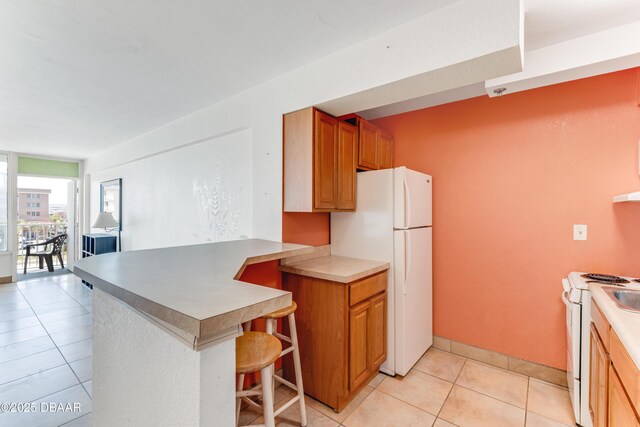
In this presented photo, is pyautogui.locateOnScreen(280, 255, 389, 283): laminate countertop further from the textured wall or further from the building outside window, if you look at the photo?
the building outside window

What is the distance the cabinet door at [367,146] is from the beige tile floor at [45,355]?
2719 mm

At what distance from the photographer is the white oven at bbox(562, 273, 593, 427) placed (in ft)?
5.65

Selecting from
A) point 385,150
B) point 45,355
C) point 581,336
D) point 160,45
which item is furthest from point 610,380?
point 45,355

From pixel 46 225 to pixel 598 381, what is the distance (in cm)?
860

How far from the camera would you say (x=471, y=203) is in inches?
103

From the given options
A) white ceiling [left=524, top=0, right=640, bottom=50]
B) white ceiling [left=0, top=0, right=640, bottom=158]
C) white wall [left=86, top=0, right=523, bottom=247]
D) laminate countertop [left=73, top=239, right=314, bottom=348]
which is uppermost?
white ceiling [left=0, top=0, right=640, bottom=158]

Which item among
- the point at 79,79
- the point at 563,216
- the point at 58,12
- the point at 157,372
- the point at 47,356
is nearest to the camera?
the point at 157,372

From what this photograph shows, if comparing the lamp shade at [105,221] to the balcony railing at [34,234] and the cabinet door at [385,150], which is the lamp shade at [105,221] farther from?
the cabinet door at [385,150]

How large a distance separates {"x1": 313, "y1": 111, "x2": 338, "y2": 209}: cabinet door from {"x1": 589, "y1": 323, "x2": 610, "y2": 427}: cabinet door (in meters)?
1.75

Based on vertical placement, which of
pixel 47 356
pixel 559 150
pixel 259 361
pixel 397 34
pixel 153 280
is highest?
pixel 397 34

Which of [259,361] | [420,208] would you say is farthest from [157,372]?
[420,208]

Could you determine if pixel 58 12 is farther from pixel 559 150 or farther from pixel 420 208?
pixel 559 150

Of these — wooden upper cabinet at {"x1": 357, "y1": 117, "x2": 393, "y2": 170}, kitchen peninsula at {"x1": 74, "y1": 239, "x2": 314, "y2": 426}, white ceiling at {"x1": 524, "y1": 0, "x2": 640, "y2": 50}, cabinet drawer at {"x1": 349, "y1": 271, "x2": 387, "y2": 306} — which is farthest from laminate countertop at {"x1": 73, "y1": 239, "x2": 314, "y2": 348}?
white ceiling at {"x1": 524, "y1": 0, "x2": 640, "y2": 50}

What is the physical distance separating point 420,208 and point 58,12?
2.72 meters
